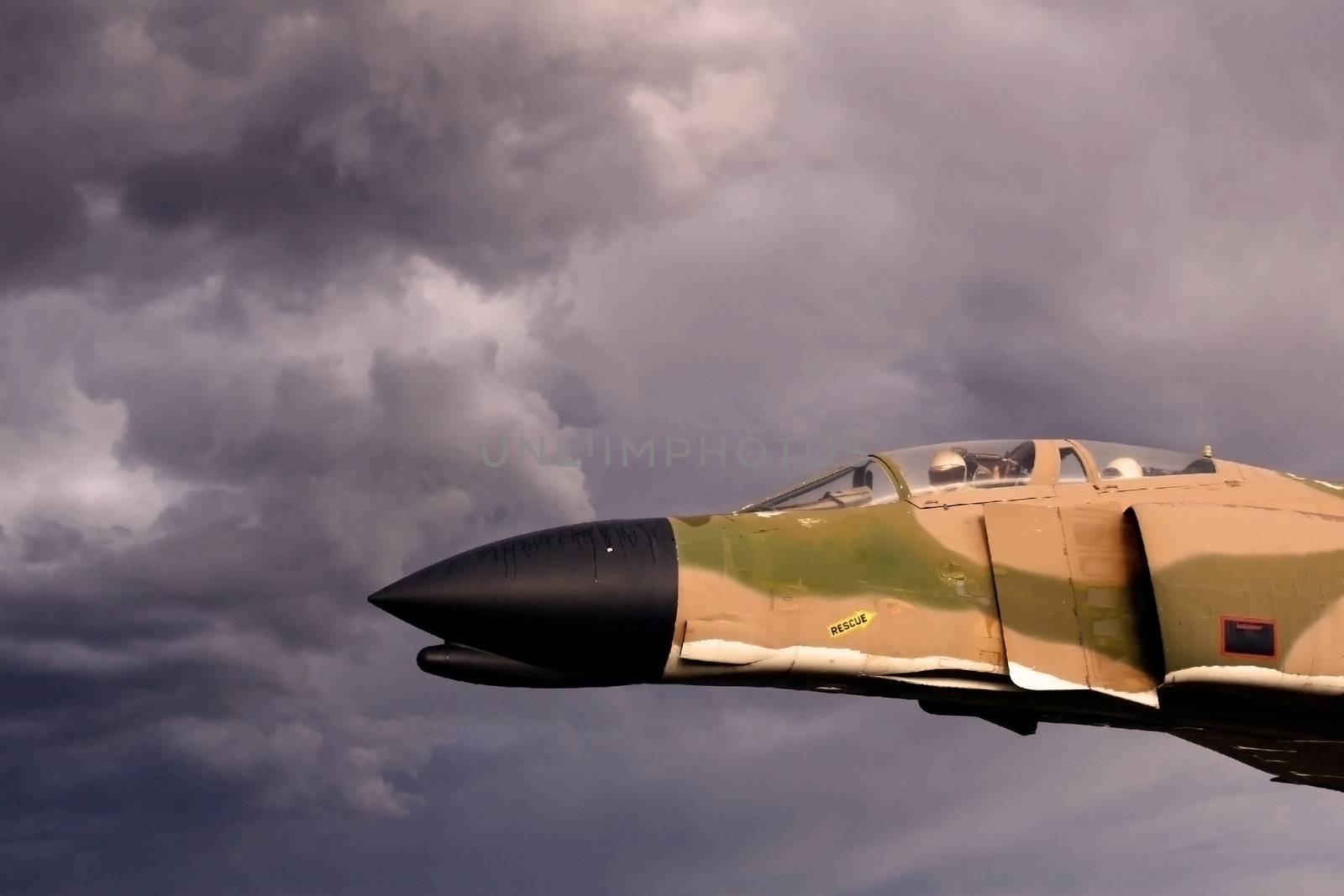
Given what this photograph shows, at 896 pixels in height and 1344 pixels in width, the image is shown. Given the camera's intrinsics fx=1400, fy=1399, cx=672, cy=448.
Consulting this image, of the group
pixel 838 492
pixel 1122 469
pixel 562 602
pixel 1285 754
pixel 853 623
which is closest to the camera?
pixel 562 602

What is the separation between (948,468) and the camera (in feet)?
36.7

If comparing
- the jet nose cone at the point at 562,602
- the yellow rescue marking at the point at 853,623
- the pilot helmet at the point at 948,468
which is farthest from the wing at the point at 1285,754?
the jet nose cone at the point at 562,602

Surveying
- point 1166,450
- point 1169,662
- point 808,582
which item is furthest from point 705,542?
point 1166,450

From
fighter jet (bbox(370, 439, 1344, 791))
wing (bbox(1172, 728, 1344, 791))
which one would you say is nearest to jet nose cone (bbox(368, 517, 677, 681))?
fighter jet (bbox(370, 439, 1344, 791))

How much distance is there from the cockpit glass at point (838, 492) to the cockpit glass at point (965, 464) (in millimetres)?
195

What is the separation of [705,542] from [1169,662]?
3412 mm

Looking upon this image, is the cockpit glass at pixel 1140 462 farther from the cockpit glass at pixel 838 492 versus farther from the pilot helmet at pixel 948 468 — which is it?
the cockpit glass at pixel 838 492

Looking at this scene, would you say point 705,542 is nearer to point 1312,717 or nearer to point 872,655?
point 872,655

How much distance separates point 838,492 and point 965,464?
1063mm

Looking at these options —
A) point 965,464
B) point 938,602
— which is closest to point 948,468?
point 965,464

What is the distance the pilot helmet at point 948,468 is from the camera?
11.1 metres

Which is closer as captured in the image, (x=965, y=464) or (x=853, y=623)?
(x=853, y=623)

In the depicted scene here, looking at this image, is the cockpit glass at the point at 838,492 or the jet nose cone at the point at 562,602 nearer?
the jet nose cone at the point at 562,602

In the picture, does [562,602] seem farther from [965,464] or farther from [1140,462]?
[1140,462]
